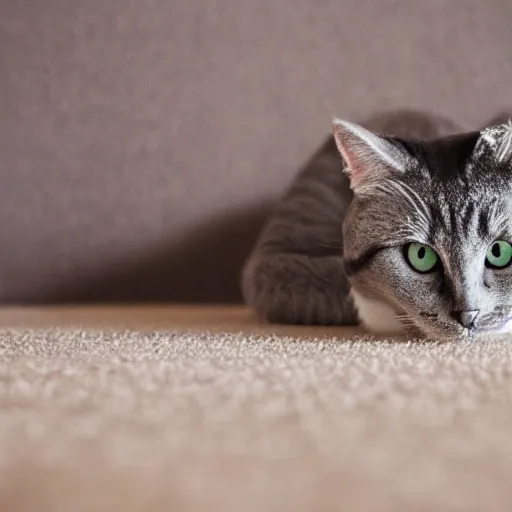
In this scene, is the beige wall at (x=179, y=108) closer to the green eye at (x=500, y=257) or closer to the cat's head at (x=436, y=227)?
the cat's head at (x=436, y=227)

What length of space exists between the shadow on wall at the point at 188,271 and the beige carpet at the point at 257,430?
93 centimetres

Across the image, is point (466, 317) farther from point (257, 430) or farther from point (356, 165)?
point (257, 430)

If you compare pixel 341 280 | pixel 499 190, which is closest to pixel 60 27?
pixel 341 280

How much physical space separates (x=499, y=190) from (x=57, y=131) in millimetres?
1124

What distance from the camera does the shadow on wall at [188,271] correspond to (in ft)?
5.65

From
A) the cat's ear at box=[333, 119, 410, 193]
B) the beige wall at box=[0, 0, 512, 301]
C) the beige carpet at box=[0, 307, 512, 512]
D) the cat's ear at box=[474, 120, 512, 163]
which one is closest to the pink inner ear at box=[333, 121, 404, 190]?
the cat's ear at box=[333, 119, 410, 193]

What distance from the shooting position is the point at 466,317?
3.02ft

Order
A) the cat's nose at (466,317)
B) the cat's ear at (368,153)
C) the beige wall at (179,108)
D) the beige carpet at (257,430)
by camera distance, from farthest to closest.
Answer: the beige wall at (179,108), the cat's ear at (368,153), the cat's nose at (466,317), the beige carpet at (257,430)

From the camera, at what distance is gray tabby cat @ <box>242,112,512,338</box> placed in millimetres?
939

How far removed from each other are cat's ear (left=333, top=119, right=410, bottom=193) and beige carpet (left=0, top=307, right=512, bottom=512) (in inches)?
13.4

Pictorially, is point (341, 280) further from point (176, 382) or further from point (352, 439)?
point (352, 439)

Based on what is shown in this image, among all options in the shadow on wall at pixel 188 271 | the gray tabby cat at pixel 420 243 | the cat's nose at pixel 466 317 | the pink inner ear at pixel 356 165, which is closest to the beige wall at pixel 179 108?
the shadow on wall at pixel 188 271

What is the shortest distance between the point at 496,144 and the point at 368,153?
0.61ft

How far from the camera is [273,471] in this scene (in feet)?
1.32
